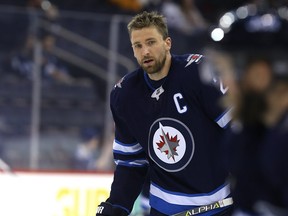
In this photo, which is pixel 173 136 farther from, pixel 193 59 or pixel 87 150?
pixel 87 150

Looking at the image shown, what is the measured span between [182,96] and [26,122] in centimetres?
327

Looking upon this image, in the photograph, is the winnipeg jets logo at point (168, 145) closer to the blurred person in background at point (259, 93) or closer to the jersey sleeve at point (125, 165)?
the jersey sleeve at point (125, 165)

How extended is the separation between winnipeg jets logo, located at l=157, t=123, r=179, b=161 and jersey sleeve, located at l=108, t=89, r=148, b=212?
0.16m

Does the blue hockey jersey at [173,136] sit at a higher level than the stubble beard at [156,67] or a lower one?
lower

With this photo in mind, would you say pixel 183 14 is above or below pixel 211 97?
above

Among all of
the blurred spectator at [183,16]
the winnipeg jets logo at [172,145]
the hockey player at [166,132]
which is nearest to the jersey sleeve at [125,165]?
the hockey player at [166,132]

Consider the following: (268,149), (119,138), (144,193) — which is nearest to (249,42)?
(268,149)

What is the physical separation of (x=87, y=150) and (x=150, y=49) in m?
3.21

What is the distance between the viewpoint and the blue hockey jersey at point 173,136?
3.63 metres

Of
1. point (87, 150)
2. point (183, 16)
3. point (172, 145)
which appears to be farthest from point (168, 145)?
point (183, 16)

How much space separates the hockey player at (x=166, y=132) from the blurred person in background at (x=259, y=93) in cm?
147

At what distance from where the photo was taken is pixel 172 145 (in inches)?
145

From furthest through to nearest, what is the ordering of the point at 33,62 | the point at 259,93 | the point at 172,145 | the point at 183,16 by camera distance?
the point at 183,16
the point at 33,62
the point at 172,145
the point at 259,93

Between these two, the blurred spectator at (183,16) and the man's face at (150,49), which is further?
the blurred spectator at (183,16)
